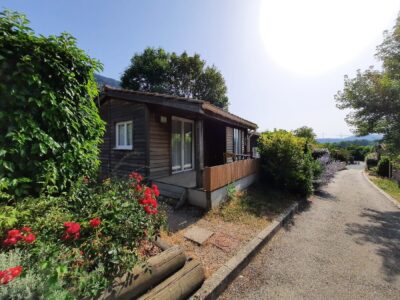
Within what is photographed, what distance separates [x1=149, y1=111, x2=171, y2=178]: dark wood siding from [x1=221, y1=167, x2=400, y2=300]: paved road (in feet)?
14.8

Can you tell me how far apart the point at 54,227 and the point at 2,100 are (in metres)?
1.70

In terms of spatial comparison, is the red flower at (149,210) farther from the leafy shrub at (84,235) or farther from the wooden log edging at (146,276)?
the wooden log edging at (146,276)

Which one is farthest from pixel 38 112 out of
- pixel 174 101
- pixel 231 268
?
pixel 231 268

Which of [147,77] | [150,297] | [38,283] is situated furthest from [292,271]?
[147,77]

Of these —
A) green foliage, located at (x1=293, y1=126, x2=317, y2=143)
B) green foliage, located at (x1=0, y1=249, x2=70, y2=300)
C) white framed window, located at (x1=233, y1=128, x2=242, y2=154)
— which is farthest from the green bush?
green foliage, located at (x1=293, y1=126, x2=317, y2=143)

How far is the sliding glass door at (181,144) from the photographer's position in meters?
8.25

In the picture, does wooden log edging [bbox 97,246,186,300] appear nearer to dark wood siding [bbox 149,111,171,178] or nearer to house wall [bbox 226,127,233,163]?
dark wood siding [bbox 149,111,171,178]

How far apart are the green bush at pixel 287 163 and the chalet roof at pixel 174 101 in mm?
1740

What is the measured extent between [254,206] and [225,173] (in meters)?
1.38

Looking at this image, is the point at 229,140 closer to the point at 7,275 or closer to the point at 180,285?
the point at 180,285

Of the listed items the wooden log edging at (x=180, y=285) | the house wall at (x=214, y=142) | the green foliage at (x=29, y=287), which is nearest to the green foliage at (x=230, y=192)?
the wooden log edging at (x=180, y=285)

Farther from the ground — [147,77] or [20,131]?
[147,77]

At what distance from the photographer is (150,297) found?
2.10 m

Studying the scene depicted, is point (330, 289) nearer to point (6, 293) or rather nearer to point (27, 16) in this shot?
point (6, 293)
